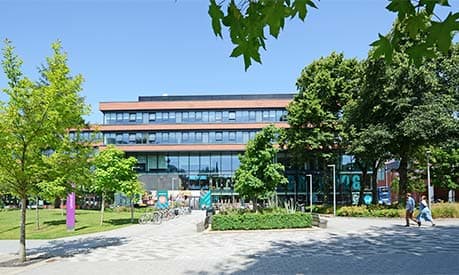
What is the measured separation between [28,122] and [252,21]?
13120 millimetres

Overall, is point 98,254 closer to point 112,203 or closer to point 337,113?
point 337,113

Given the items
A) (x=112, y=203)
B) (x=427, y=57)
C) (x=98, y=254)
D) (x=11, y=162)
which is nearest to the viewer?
(x=427, y=57)

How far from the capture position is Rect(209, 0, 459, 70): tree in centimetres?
320

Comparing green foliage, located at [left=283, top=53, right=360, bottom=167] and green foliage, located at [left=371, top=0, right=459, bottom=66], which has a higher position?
green foliage, located at [left=283, top=53, right=360, bottom=167]

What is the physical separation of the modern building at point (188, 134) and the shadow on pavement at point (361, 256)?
51.9m

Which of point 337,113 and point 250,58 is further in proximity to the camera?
point 337,113

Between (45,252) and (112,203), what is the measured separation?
5248 centimetres

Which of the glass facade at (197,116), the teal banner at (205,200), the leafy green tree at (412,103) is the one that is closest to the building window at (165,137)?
Result: the glass facade at (197,116)

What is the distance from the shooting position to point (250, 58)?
142 inches

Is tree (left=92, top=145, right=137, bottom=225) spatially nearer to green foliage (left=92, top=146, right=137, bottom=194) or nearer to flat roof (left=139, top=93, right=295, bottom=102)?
green foliage (left=92, top=146, right=137, bottom=194)

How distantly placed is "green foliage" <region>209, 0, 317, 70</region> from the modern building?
220 feet

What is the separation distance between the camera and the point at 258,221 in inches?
931

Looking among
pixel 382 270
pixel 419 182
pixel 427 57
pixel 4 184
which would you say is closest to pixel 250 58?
pixel 427 57

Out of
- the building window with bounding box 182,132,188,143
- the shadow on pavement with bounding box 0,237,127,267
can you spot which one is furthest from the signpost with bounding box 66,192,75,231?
the building window with bounding box 182,132,188,143
